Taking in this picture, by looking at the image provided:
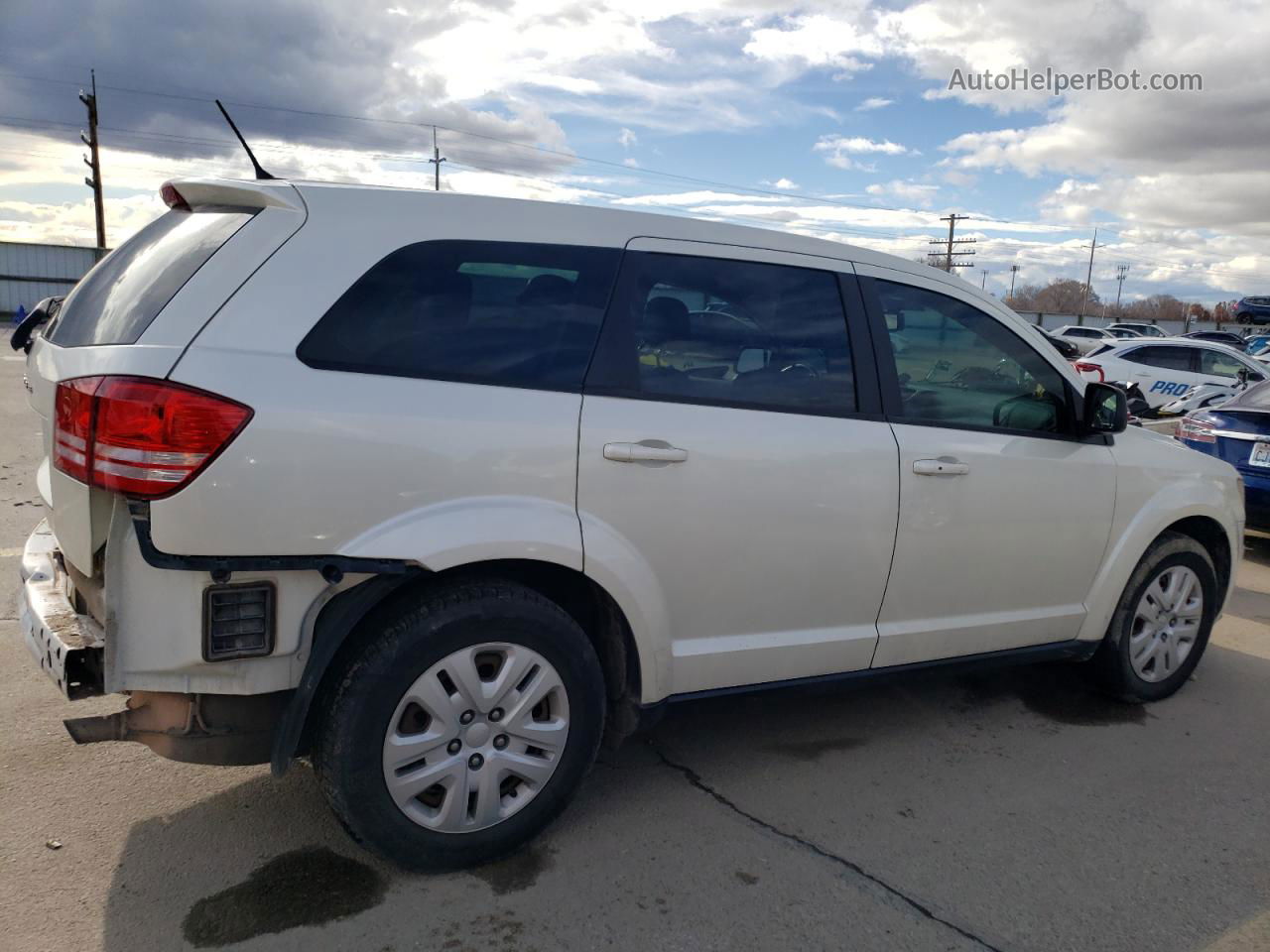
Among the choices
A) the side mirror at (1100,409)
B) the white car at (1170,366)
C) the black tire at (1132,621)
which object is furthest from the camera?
the white car at (1170,366)

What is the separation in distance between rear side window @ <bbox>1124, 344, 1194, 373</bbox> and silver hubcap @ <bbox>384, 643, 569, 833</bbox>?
1763 cm

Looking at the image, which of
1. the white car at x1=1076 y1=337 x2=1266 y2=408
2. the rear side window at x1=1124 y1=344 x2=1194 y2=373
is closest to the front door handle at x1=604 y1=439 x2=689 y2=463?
the white car at x1=1076 y1=337 x2=1266 y2=408

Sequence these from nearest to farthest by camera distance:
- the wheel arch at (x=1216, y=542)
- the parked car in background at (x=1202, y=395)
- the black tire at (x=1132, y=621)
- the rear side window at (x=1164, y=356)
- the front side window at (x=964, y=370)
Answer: the front side window at (x=964, y=370), the black tire at (x=1132, y=621), the wheel arch at (x=1216, y=542), the parked car in background at (x=1202, y=395), the rear side window at (x=1164, y=356)

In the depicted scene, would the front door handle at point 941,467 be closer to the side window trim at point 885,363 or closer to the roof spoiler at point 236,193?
the side window trim at point 885,363

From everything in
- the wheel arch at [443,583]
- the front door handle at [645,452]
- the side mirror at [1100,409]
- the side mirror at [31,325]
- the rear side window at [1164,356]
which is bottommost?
the wheel arch at [443,583]

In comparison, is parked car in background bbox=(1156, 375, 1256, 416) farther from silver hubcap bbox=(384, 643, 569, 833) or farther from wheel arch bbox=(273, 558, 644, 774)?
silver hubcap bbox=(384, 643, 569, 833)

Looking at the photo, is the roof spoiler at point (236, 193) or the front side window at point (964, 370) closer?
the roof spoiler at point (236, 193)

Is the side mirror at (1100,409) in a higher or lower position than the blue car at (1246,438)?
higher

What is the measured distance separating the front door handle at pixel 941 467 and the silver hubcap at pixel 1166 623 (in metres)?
1.43

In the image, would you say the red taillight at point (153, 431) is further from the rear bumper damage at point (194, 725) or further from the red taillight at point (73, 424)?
the rear bumper damage at point (194, 725)

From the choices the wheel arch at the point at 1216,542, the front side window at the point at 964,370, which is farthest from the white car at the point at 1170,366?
the front side window at the point at 964,370

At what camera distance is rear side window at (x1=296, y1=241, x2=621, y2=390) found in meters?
2.71

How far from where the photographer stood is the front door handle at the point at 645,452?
2957 millimetres

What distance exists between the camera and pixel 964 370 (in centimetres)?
A: 387
